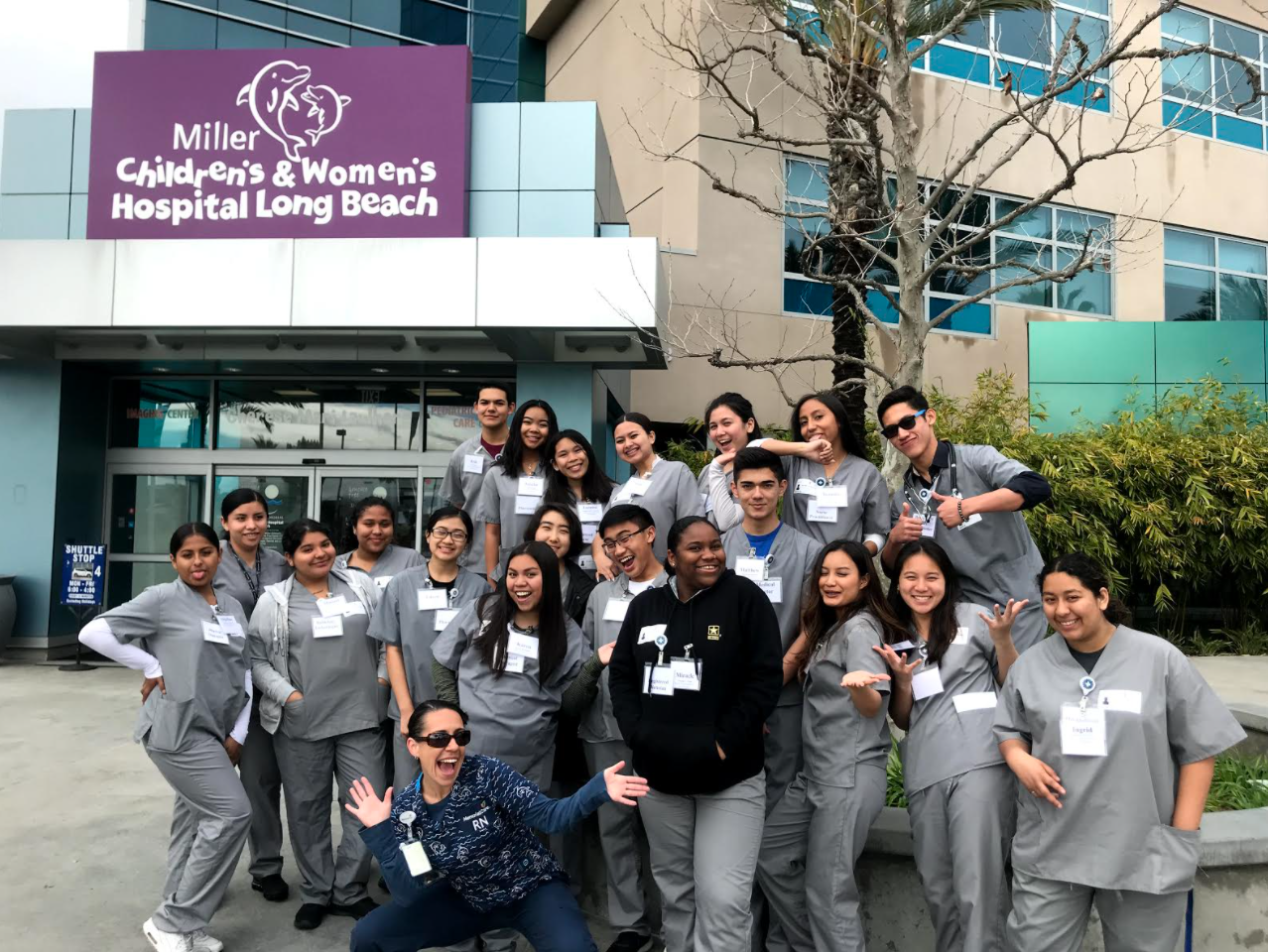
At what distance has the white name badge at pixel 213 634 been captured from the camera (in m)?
3.90

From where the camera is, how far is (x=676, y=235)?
13.0 metres

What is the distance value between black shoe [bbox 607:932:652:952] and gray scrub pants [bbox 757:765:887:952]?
2.08 feet

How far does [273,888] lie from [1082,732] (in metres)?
3.55

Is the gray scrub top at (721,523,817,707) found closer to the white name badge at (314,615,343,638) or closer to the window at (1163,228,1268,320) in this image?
the white name badge at (314,615,343,638)

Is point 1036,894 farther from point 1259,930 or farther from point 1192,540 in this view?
point 1192,540

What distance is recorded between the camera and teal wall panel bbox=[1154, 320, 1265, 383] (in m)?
13.8

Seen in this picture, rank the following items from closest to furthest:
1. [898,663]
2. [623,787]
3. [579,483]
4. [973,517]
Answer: [623,787], [898,663], [973,517], [579,483]

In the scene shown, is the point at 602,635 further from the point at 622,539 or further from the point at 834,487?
the point at 834,487

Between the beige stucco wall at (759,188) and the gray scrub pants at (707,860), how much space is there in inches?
335

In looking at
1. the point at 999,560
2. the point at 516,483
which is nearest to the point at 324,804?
the point at 516,483

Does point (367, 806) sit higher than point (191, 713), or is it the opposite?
point (191, 713)

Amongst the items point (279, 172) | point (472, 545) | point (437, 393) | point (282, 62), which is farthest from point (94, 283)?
point (472, 545)

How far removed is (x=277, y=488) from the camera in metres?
11.1

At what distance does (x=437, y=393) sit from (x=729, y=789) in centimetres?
852
